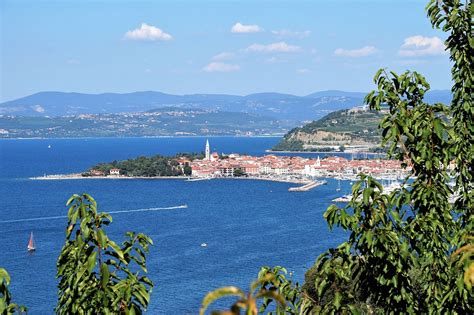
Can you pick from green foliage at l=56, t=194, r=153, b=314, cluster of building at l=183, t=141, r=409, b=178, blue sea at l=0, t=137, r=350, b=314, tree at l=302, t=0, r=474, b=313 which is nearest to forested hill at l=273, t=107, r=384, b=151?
cluster of building at l=183, t=141, r=409, b=178

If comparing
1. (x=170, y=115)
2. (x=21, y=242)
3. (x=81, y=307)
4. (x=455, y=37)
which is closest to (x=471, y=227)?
(x=455, y=37)

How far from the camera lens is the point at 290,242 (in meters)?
23.1

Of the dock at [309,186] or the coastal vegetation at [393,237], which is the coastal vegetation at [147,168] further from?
the coastal vegetation at [393,237]

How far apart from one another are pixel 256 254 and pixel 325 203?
41.3 feet

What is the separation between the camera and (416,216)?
283cm

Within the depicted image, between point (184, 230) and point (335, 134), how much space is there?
167 feet

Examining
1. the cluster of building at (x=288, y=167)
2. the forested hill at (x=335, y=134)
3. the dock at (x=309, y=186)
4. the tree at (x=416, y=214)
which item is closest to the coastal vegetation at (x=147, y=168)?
the cluster of building at (x=288, y=167)

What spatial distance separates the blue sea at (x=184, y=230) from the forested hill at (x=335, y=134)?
26.6 meters

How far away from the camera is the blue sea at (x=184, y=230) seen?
695 inches

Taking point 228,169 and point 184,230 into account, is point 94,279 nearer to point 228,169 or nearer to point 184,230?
point 184,230

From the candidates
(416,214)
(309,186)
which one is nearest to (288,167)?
(309,186)

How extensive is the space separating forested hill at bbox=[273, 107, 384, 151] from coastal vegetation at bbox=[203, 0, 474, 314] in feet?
219

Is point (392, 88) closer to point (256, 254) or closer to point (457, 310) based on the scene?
point (457, 310)

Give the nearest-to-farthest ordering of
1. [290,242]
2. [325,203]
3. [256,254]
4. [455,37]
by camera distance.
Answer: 1. [455,37]
2. [256,254]
3. [290,242]
4. [325,203]
